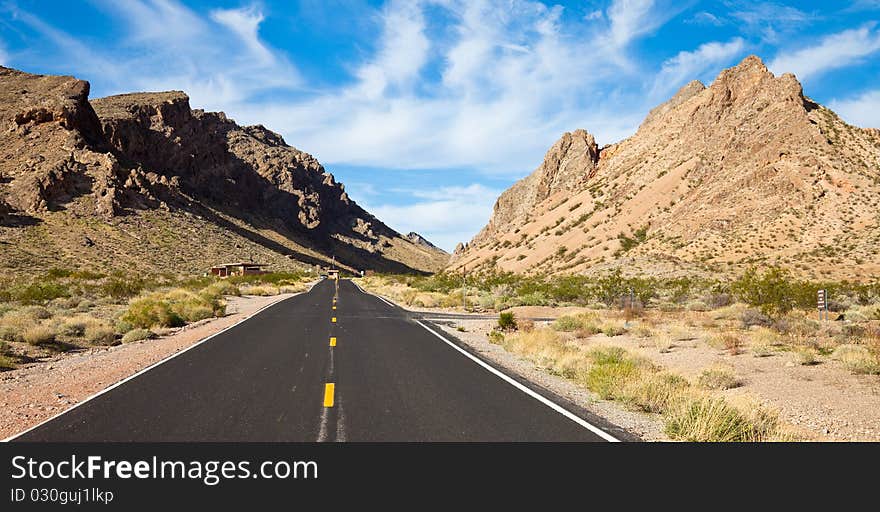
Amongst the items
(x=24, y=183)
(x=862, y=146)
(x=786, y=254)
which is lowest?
(x=786, y=254)

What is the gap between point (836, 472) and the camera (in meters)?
5.71

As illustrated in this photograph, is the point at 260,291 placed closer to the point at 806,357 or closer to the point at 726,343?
the point at 726,343

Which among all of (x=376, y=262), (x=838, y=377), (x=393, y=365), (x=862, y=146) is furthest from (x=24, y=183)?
(x=376, y=262)

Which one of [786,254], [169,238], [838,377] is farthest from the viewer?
[169,238]

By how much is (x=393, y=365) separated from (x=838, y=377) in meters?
8.95

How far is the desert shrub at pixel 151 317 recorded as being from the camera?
20.2 m

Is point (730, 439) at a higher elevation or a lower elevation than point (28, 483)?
higher

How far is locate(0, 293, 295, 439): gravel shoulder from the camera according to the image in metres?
7.90

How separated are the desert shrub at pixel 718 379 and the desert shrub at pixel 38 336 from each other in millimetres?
16530

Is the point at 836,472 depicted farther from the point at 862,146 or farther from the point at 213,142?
the point at 213,142

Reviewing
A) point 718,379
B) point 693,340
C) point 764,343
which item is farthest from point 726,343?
point 718,379

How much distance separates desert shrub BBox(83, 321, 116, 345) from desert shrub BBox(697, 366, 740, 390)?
15.9 meters

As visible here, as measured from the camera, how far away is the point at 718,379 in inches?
423

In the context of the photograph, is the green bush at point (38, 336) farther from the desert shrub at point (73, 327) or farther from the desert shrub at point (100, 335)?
the desert shrub at point (73, 327)
